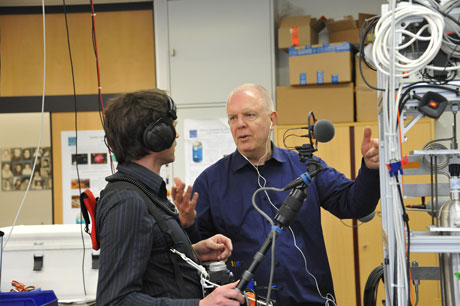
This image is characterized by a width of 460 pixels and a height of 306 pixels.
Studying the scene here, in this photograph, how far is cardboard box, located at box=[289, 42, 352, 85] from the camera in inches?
145

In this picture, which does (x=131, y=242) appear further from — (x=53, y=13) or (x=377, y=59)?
(x=53, y=13)

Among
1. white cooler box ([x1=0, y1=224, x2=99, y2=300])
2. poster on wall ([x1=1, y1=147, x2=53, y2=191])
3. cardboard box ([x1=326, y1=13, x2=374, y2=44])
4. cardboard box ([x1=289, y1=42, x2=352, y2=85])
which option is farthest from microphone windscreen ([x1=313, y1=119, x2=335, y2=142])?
poster on wall ([x1=1, y1=147, x2=53, y2=191])

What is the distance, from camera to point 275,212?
2.05 meters

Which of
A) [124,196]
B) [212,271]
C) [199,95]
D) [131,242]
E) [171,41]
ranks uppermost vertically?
[171,41]

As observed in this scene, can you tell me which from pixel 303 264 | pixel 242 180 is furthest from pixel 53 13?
pixel 303 264

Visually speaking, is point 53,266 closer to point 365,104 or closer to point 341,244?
point 341,244

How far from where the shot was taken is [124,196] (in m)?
→ 1.25

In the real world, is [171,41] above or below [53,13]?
below

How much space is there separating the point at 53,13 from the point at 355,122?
2.84m

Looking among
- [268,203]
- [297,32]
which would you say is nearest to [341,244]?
[297,32]

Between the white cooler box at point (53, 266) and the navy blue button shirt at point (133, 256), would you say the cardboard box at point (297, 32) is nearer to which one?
the white cooler box at point (53, 266)

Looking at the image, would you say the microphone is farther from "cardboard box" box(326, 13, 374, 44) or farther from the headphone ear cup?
"cardboard box" box(326, 13, 374, 44)

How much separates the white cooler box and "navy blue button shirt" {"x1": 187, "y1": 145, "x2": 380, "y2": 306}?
0.65m

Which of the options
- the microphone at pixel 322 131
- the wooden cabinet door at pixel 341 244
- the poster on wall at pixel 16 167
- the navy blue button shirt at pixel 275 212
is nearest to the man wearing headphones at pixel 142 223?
the microphone at pixel 322 131
